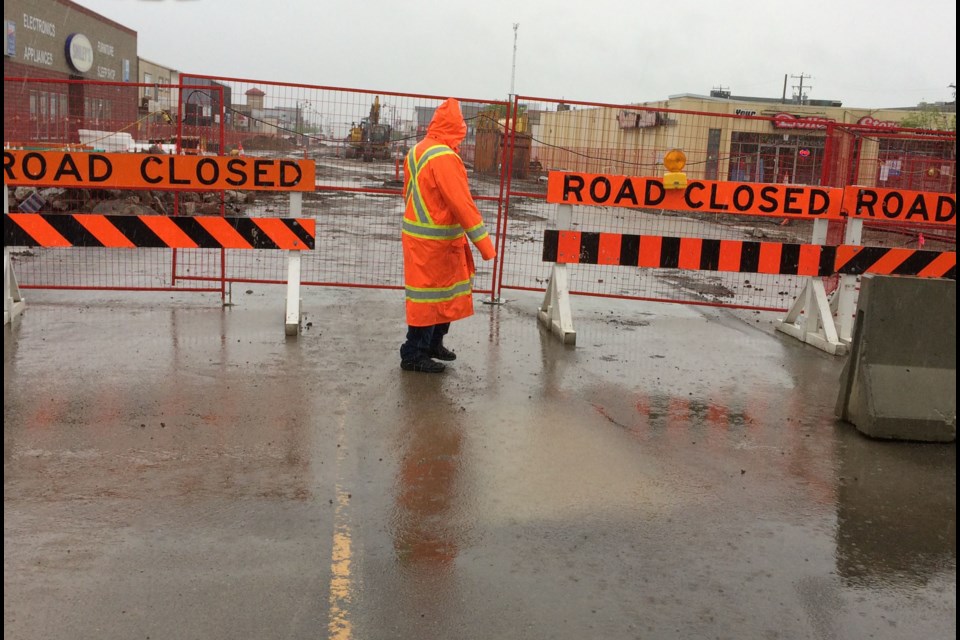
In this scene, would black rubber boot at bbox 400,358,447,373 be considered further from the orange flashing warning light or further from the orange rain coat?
the orange flashing warning light

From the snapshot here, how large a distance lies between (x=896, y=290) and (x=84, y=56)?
45.2m

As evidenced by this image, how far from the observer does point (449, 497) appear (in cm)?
471

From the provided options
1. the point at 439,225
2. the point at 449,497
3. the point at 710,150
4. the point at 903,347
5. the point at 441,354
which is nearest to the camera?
the point at 449,497

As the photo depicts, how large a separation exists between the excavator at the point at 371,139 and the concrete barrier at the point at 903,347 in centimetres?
587

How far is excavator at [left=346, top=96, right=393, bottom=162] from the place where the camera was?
10.2 metres

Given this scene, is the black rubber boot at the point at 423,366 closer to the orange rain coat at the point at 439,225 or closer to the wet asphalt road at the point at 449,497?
the wet asphalt road at the point at 449,497

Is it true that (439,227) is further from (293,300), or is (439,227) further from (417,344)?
(293,300)

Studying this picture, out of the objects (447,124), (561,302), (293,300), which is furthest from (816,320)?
(293,300)

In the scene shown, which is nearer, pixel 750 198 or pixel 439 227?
pixel 439 227

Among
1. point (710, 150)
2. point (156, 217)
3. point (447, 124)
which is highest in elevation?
point (710, 150)

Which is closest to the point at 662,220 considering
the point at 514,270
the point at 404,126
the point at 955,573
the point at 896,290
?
the point at 514,270

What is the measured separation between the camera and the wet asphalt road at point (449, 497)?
357 cm

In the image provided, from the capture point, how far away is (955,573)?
13.4 ft

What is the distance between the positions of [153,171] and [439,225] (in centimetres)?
325
